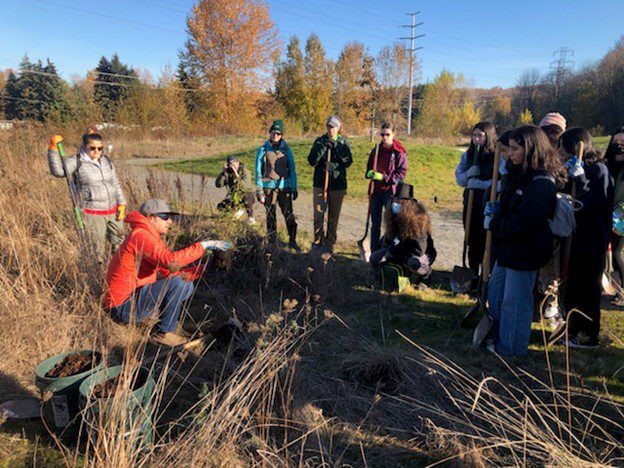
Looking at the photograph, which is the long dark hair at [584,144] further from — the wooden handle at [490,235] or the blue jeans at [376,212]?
the blue jeans at [376,212]

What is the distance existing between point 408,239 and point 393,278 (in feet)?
1.52

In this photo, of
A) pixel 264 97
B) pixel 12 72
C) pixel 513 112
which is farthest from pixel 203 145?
pixel 513 112

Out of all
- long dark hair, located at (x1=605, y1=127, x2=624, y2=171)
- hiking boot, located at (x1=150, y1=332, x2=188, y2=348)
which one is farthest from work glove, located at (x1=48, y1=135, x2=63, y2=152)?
long dark hair, located at (x1=605, y1=127, x2=624, y2=171)

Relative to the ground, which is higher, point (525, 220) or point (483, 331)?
point (525, 220)

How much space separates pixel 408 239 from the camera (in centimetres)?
470

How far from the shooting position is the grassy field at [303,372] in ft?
6.93

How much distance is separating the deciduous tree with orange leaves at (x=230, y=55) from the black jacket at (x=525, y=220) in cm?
2735

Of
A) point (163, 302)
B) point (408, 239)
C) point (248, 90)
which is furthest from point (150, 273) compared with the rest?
point (248, 90)

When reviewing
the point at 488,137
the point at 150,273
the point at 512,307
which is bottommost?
the point at 512,307

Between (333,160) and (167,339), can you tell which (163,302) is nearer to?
(167,339)

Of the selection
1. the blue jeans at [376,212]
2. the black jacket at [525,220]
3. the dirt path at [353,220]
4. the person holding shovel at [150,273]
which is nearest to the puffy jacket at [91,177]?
the dirt path at [353,220]

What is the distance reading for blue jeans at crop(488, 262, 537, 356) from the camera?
3.16 metres

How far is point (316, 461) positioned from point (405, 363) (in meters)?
1.02

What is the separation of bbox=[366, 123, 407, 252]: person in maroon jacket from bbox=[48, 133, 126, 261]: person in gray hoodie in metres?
3.01
